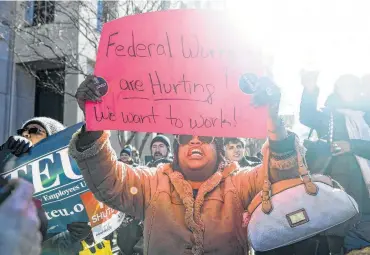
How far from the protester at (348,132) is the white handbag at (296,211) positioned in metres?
0.51

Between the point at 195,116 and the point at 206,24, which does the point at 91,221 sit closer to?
the point at 195,116

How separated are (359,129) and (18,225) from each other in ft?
6.88

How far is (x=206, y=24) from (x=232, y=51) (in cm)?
17

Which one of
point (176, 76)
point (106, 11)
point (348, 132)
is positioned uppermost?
point (106, 11)

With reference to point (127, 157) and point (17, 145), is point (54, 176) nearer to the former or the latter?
point (17, 145)

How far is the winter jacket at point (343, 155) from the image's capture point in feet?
7.97

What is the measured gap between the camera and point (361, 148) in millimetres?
2449

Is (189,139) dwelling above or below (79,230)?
above

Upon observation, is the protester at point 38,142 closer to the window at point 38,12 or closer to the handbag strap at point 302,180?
the handbag strap at point 302,180

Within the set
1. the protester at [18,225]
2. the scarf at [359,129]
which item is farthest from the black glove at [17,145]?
the protester at [18,225]

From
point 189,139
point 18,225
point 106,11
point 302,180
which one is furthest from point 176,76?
point 106,11

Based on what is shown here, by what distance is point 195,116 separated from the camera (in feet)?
6.60

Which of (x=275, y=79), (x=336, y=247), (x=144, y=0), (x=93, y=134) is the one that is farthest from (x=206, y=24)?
(x=144, y=0)

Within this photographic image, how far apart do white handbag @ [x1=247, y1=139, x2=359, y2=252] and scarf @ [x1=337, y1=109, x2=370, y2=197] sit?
540 millimetres
